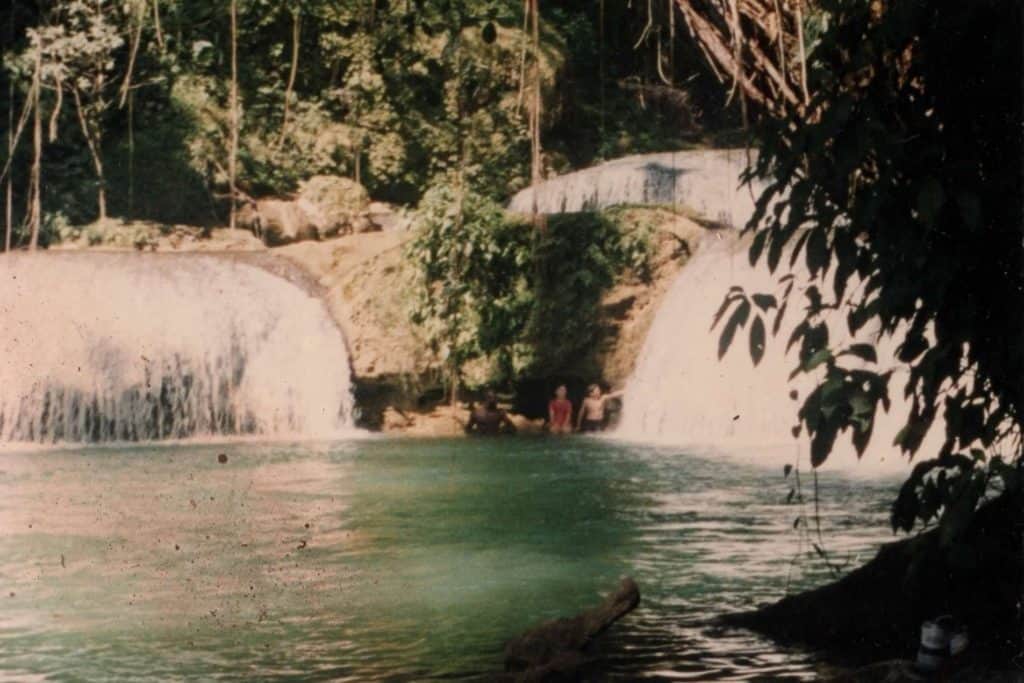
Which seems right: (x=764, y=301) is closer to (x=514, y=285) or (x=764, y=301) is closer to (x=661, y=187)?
(x=514, y=285)

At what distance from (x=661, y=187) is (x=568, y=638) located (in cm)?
1325

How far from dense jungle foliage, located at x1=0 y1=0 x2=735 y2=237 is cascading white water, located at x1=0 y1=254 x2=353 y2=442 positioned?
4.00 metres

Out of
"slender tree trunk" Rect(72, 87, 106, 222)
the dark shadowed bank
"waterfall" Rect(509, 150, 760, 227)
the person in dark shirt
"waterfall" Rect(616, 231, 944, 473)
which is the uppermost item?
"waterfall" Rect(509, 150, 760, 227)

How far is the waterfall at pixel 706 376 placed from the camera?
15.3 metres

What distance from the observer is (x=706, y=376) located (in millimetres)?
15641

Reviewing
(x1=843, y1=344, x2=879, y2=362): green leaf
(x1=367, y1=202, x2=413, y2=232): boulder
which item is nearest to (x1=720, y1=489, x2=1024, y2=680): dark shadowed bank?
(x1=843, y1=344, x2=879, y2=362): green leaf

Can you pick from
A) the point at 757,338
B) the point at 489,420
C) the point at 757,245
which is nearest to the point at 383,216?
the point at 489,420

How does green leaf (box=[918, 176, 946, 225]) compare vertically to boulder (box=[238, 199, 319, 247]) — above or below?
below

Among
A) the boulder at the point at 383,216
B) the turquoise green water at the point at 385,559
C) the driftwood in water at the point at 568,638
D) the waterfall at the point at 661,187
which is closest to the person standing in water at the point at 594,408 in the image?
the turquoise green water at the point at 385,559

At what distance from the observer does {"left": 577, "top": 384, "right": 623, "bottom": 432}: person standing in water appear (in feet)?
52.2

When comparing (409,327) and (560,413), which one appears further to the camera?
(409,327)

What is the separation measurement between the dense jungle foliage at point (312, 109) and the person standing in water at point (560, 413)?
212 inches

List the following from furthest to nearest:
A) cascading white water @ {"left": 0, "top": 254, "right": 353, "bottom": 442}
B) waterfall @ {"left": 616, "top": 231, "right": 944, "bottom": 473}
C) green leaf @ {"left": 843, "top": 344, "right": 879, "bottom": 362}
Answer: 1. cascading white water @ {"left": 0, "top": 254, "right": 353, "bottom": 442}
2. waterfall @ {"left": 616, "top": 231, "right": 944, "bottom": 473}
3. green leaf @ {"left": 843, "top": 344, "right": 879, "bottom": 362}

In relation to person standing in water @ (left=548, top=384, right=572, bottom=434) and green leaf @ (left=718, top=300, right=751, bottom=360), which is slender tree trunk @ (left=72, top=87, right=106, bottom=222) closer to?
green leaf @ (left=718, top=300, right=751, bottom=360)
